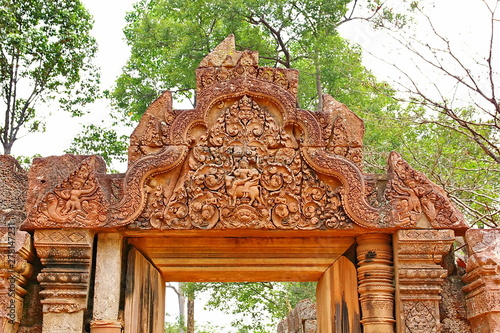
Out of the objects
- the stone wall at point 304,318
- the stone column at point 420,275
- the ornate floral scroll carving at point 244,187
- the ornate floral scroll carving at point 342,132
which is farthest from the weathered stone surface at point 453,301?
the stone wall at point 304,318

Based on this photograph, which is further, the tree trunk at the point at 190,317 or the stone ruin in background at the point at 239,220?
the tree trunk at the point at 190,317

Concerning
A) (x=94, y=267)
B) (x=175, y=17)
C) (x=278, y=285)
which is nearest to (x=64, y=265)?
(x=94, y=267)

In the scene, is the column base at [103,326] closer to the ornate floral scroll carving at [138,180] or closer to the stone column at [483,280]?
the ornate floral scroll carving at [138,180]

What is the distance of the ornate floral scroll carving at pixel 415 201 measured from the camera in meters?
5.21

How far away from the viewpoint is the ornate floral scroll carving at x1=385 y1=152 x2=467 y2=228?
5207 mm

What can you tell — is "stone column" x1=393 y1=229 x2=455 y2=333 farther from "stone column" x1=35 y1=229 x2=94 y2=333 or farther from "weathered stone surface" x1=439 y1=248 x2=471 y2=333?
"stone column" x1=35 y1=229 x2=94 y2=333

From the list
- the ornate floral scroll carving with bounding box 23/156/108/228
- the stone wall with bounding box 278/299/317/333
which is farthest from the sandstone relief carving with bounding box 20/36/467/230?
the stone wall with bounding box 278/299/317/333

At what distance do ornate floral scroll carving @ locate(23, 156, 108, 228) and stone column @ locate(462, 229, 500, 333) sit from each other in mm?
3242

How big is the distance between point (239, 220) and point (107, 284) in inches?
51.0

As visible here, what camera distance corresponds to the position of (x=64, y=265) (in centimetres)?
514

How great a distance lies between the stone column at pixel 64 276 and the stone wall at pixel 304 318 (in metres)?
4.83

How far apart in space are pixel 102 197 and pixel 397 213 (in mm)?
2630

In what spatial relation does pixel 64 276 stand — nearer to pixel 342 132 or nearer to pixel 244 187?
pixel 244 187

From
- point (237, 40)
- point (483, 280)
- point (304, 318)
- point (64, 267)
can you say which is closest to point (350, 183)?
point (483, 280)
